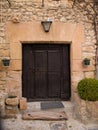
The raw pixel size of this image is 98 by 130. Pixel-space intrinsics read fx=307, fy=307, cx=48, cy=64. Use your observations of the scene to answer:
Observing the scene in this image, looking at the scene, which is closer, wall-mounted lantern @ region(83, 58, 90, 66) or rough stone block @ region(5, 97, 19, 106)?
rough stone block @ region(5, 97, 19, 106)

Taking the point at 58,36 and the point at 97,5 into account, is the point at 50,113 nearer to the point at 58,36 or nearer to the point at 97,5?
the point at 58,36

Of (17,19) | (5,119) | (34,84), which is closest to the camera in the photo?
(5,119)

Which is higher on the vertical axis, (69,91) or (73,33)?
(73,33)

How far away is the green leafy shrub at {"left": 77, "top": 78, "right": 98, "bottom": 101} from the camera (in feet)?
24.9

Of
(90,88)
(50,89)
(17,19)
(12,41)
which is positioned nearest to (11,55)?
(12,41)

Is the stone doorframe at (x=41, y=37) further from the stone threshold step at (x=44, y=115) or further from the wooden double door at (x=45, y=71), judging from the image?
the stone threshold step at (x=44, y=115)

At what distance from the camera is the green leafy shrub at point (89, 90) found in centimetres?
758

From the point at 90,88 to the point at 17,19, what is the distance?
281 cm

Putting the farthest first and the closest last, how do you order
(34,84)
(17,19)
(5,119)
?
(34,84) → (17,19) → (5,119)

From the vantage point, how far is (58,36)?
345 inches

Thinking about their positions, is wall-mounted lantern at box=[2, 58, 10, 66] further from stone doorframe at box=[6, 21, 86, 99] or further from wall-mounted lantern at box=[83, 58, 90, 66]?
wall-mounted lantern at box=[83, 58, 90, 66]

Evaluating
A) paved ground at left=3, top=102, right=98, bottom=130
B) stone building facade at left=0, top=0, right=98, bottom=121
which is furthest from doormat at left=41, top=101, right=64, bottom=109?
paved ground at left=3, top=102, right=98, bottom=130

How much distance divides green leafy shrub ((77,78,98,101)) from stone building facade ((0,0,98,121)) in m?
0.76

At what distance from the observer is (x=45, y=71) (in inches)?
359
